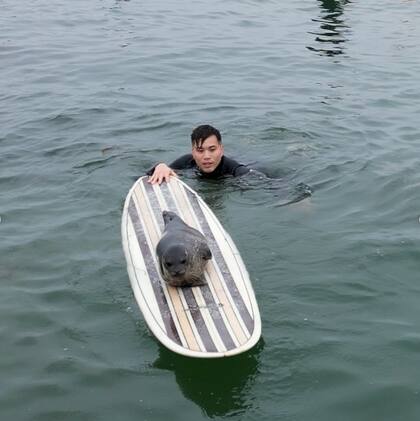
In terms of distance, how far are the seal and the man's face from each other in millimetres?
2349

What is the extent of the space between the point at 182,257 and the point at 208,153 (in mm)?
2966

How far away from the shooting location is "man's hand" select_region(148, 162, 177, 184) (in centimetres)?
871

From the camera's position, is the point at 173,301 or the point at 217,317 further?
the point at 173,301

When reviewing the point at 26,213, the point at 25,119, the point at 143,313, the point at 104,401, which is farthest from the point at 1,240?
the point at 25,119

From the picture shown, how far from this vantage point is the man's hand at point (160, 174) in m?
8.71

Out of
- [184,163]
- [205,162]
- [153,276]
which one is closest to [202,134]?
[205,162]

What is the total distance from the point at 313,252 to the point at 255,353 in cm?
199

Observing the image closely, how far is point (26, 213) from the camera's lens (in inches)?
341

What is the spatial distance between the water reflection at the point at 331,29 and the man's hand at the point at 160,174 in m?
8.86

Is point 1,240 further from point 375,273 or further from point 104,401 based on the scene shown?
point 375,273

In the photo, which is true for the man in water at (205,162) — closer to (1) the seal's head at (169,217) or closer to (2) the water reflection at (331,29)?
(1) the seal's head at (169,217)

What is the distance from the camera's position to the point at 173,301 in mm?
6254

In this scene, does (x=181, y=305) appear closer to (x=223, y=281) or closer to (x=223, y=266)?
(x=223, y=281)

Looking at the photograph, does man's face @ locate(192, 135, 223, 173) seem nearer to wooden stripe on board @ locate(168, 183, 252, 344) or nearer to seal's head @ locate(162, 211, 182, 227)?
wooden stripe on board @ locate(168, 183, 252, 344)
